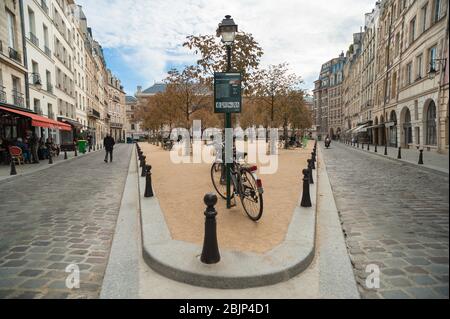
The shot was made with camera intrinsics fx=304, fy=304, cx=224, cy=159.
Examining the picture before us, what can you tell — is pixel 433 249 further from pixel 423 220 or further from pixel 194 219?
pixel 194 219

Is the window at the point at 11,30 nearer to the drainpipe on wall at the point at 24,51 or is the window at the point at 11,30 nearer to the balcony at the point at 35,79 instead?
the drainpipe on wall at the point at 24,51

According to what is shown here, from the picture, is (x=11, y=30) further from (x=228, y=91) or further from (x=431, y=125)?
(x=431, y=125)

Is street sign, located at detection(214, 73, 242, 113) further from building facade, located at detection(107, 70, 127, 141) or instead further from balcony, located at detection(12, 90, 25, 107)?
Answer: building facade, located at detection(107, 70, 127, 141)

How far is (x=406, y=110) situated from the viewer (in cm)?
2691

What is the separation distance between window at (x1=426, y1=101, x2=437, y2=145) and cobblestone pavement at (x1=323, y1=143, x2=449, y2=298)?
1532 cm

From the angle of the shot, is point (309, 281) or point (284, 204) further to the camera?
point (284, 204)

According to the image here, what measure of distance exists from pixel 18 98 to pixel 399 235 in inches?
835

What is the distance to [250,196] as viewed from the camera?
521 centimetres

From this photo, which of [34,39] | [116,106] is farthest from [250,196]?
[116,106]

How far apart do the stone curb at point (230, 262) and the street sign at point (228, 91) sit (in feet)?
8.19

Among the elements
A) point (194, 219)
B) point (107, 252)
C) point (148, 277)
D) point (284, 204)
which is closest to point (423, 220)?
point (284, 204)

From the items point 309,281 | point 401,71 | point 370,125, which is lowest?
point 309,281

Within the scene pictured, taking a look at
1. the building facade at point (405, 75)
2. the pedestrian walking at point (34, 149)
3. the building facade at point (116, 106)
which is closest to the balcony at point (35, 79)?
the pedestrian walking at point (34, 149)

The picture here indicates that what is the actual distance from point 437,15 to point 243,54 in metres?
18.8
